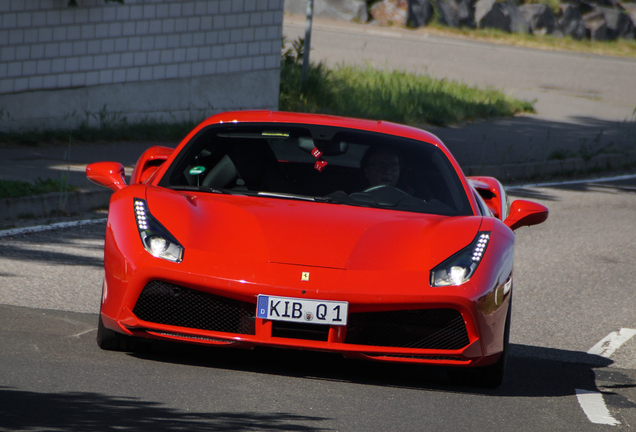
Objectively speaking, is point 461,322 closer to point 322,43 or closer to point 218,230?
point 218,230

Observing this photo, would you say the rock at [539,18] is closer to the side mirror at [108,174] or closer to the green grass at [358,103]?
the green grass at [358,103]

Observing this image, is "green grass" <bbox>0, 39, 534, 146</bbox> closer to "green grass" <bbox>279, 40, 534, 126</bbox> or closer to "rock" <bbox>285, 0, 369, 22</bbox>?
"green grass" <bbox>279, 40, 534, 126</bbox>

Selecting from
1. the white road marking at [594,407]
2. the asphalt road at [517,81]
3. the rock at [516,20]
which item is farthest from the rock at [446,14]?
the white road marking at [594,407]

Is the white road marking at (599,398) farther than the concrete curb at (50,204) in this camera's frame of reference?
No

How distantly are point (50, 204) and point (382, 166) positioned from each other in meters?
4.37

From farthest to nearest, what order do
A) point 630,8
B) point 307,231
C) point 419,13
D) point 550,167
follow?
point 630,8 → point 419,13 → point 550,167 → point 307,231

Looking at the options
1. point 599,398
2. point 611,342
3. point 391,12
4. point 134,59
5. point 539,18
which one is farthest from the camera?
point 539,18

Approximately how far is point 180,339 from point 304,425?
0.85 m

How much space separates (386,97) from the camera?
1858cm

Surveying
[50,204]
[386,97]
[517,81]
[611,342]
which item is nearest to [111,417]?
[611,342]

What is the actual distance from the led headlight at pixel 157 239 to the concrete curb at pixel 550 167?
8792 millimetres

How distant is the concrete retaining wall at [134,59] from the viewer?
41.3 ft

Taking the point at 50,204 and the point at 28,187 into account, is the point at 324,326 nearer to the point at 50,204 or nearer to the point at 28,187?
the point at 50,204

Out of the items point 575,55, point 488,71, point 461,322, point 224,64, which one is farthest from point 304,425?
point 575,55
